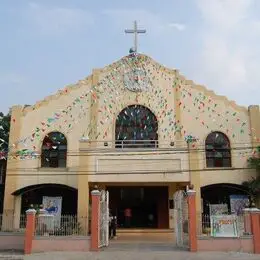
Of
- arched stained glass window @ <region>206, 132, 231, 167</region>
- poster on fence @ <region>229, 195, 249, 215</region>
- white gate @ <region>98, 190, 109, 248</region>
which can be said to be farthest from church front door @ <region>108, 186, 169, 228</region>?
white gate @ <region>98, 190, 109, 248</region>

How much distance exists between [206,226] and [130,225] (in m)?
6.04

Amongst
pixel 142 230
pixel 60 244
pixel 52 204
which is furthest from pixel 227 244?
pixel 52 204

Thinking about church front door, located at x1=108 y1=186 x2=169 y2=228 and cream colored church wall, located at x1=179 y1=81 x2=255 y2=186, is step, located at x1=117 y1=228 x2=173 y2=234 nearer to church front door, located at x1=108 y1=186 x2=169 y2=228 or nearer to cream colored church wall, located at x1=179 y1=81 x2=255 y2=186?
church front door, located at x1=108 y1=186 x2=169 y2=228

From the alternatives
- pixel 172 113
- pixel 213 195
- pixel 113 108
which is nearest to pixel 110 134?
pixel 113 108

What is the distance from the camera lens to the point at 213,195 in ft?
69.6

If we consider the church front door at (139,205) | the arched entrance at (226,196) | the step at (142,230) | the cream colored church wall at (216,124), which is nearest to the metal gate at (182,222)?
the step at (142,230)

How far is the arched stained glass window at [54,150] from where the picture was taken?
2173 cm

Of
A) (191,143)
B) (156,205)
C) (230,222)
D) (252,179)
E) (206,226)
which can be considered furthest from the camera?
(156,205)

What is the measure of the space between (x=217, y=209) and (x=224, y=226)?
5.73 metres

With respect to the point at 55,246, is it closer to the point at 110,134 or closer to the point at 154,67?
the point at 110,134

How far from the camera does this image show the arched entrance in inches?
A: 806

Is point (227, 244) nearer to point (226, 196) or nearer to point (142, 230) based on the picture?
point (226, 196)

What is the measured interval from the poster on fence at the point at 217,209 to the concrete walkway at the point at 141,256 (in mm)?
6283

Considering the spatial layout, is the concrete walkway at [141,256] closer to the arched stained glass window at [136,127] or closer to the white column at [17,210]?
the white column at [17,210]
